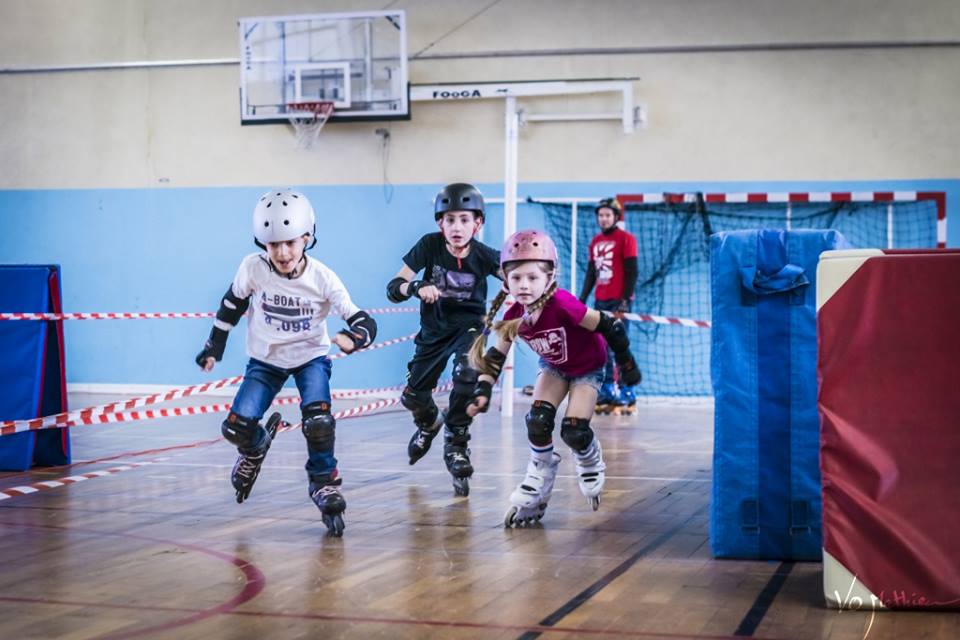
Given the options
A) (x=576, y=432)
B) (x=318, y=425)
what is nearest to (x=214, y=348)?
(x=318, y=425)

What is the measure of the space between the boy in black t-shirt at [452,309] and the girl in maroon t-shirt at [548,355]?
982mm

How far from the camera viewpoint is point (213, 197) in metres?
14.5

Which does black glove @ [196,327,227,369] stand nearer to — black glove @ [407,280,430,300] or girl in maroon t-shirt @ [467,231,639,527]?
black glove @ [407,280,430,300]

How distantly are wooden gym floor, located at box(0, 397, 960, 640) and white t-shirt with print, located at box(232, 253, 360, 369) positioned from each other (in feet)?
2.56

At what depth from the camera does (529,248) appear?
5.16 m

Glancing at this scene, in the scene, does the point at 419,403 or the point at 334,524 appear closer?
the point at 334,524

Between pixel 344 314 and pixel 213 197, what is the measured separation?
31.2 ft

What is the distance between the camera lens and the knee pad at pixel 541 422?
209 inches

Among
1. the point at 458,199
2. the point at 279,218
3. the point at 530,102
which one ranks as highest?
the point at 530,102

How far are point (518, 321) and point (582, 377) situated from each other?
16.8 inches

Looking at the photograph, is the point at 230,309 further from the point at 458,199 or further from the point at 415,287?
the point at 458,199

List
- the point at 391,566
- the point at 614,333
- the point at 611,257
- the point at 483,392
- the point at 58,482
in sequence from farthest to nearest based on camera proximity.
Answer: the point at 611,257 → the point at 58,482 → the point at 614,333 → the point at 483,392 → the point at 391,566

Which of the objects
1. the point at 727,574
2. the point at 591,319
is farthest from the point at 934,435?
the point at 591,319

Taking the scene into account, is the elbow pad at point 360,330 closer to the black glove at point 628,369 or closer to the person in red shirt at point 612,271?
the black glove at point 628,369
